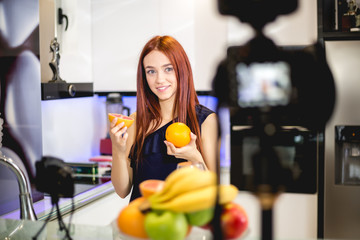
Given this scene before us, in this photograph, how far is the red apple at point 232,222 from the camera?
2.11 ft

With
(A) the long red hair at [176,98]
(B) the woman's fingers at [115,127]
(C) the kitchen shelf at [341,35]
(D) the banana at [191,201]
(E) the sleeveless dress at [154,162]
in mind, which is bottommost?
(E) the sleeveless dress at [154,162]

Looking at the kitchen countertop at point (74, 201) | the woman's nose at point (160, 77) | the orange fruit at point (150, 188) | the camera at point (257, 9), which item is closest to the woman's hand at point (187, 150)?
the woman's nose at point (160, 77)

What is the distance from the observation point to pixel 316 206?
240 cm

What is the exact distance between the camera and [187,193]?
0.61 metres

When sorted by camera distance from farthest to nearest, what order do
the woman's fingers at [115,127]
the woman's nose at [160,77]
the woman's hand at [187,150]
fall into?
the woman's nose at [160,77], the woman's hand at [187,150], the woman's fingers at [115,127]

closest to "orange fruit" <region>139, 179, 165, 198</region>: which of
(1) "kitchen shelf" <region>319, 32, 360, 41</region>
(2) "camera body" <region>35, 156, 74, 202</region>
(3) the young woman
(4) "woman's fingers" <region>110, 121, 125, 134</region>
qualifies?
(2) "camera body" <region>35, 156, 74, 202</region>

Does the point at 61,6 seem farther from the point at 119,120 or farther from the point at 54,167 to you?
the point at 54,167

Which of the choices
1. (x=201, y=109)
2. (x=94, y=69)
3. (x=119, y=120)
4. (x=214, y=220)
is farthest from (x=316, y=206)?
(x=214, y=220)

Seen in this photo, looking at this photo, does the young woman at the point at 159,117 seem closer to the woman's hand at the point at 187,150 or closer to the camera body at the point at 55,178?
the woman's hand at the point at 187,150

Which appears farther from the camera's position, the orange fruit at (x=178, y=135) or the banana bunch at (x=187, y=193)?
the orange fruit at (x=178, y=135)

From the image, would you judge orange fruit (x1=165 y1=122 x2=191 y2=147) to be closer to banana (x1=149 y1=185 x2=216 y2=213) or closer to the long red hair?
the long red hair

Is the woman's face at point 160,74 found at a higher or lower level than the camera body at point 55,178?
higher

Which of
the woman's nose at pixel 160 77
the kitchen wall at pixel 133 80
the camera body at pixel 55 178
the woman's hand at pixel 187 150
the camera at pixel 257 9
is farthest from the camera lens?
the kitchen wall at pixel 133 80

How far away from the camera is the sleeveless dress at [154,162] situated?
1.64 metres
